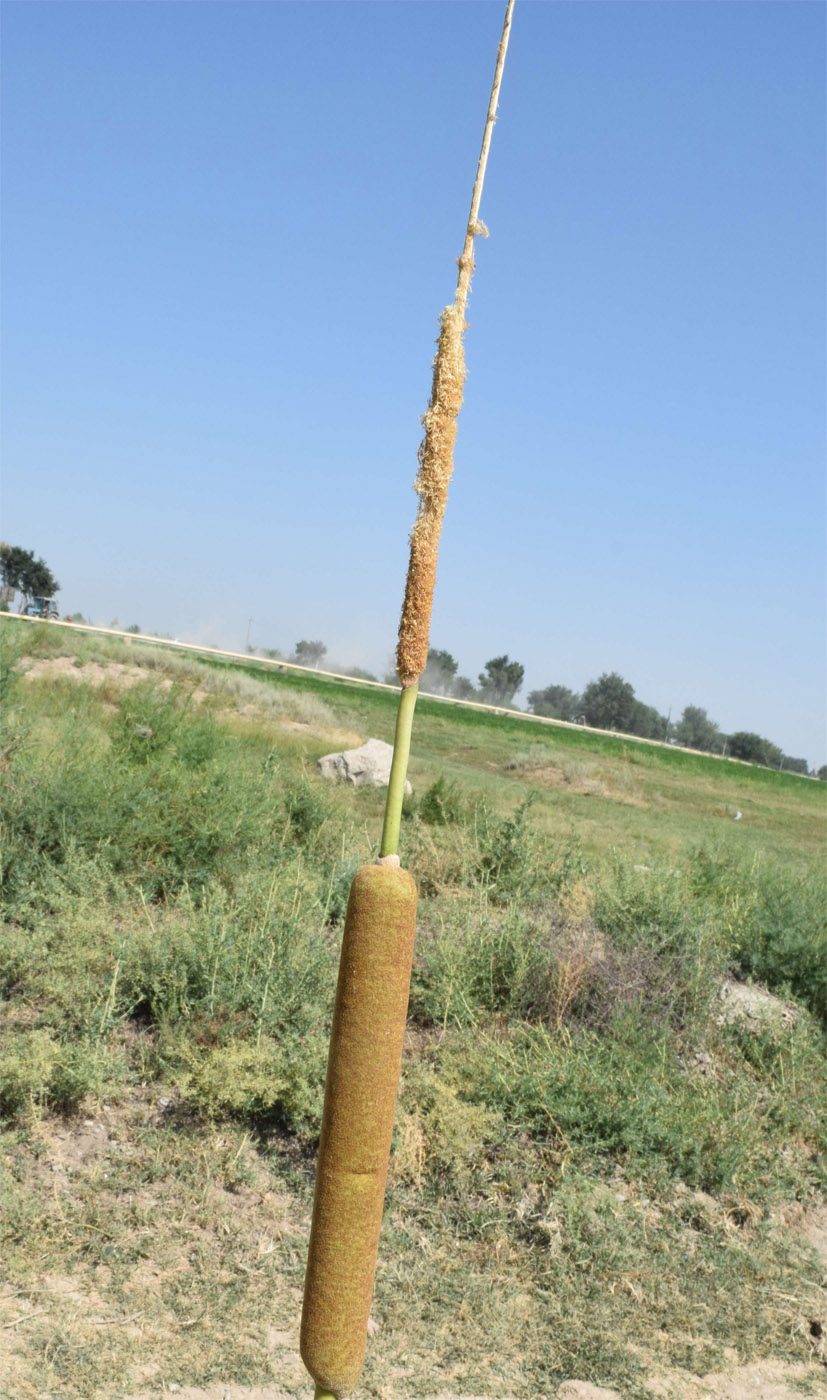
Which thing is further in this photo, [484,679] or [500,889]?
[484,679]

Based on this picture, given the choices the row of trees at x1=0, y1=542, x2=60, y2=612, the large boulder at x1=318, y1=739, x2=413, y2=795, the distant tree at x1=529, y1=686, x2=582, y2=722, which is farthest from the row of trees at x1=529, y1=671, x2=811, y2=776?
the large boulder at x1=318, y1=739, x2=413, y2=795

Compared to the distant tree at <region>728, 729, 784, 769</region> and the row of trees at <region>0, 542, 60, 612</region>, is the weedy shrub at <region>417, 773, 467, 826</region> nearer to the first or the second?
the row of trees at <region>0, 542, 60, 612</region>

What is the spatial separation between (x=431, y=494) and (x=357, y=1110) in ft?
3.04

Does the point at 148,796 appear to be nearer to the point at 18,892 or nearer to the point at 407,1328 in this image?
the point at 18,892

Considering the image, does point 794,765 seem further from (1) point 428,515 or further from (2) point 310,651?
(1) point 428,515

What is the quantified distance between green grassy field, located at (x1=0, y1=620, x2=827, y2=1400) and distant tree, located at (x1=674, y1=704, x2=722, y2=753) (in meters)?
112

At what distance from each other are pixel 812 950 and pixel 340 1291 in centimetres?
621

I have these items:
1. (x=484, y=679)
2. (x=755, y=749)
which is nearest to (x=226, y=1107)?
(x=484, y=679)

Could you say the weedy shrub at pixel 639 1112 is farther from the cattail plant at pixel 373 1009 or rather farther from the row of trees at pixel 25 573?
the row of trees at pixel 25 573

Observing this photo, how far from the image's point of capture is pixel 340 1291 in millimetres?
1582

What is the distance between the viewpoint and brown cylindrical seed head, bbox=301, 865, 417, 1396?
5.15 ft

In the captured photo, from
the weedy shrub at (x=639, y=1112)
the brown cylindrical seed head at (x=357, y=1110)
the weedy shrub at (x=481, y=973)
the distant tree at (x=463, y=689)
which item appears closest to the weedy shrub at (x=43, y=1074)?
the weedy shrub at (x=639, y=1112)

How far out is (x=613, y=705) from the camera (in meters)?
112

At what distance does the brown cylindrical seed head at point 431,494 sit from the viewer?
5.13 feet
